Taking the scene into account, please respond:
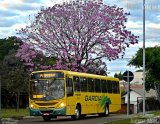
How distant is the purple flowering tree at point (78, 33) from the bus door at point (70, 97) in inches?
405

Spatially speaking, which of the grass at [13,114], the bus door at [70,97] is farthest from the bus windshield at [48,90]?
the grass at [13,114]

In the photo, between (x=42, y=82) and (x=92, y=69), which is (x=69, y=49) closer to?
(x=92, y=69)

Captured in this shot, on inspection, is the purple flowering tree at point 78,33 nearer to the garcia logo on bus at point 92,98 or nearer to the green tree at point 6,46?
the garcia logo on bus at point 92,98

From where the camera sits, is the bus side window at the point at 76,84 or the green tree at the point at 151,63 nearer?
the bus side window at the point at 76,84

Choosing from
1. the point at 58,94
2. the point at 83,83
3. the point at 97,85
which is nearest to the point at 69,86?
the point at 58,94

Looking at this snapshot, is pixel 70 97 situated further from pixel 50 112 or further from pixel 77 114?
pixel 77 114

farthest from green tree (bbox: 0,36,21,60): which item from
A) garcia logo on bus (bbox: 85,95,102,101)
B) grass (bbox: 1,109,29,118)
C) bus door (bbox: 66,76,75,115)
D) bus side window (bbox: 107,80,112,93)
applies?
bus door (bbox: 66,76,75,115)

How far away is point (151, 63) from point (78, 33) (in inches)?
864

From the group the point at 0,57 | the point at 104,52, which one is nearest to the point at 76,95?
the point at 104,52

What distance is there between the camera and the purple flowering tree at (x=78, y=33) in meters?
41.0

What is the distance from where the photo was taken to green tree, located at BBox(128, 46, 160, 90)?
61.4 metres

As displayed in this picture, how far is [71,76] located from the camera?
30.8 meters

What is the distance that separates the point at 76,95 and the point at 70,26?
1129 centimetres

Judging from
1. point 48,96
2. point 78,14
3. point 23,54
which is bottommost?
point 48,96
